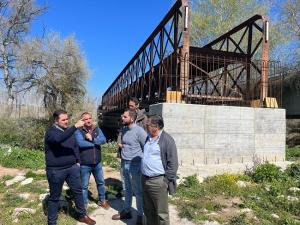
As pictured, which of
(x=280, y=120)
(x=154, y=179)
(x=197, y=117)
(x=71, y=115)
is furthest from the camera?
(x=71, y=115)

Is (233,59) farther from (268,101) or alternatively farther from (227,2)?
→ (227,2)

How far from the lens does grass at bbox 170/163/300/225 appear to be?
618 cm

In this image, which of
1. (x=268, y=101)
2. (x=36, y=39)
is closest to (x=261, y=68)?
(x=268, y=101)

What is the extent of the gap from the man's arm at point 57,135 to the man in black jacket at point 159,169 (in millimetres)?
1268

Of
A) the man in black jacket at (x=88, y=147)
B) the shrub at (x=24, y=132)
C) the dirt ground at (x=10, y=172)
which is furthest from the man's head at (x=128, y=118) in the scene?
the shrub at (x=24, y=132)

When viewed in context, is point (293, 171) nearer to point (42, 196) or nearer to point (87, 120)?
point (87, 120)

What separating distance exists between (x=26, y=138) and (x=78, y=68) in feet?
18.1

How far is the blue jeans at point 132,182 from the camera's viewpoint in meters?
5.91

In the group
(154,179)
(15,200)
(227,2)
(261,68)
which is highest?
(227,2)

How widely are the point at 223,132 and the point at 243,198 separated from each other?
3.41 meters

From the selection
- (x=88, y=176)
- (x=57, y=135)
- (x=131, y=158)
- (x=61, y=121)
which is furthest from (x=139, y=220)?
(x=61, y=121)

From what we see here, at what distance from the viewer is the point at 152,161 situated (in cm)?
511

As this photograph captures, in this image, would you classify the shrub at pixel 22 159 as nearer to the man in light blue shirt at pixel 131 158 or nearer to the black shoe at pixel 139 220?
the man in light blue shirt at pixel 131 158

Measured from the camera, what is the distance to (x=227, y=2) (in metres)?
28.2
